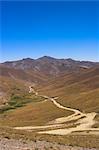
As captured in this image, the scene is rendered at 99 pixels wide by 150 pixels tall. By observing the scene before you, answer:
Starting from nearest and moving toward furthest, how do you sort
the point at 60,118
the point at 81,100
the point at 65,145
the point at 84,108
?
1. the point at 65,145
2. the point at 60,118
3. the point at 84,108
4. the point at 81,100

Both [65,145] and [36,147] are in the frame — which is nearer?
[36,147]

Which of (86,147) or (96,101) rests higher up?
(96,101)

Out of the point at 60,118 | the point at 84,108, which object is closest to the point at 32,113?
the point at 84,108

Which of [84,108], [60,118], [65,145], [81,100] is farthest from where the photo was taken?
[81,100]

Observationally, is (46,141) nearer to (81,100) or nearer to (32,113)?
(32,113)

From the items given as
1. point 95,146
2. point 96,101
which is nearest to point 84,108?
point 96,101

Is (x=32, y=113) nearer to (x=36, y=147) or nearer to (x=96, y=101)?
(x=96, y=101)
